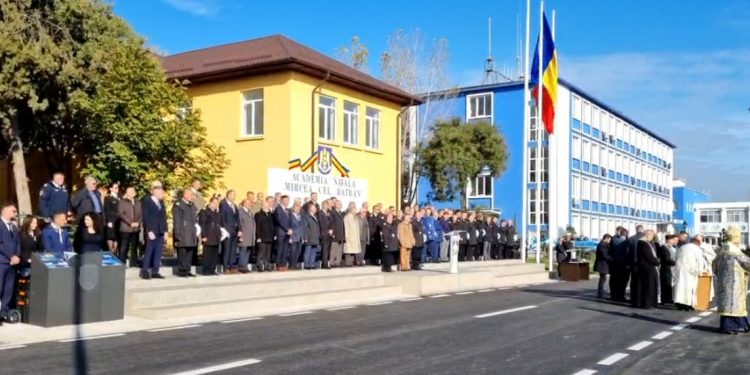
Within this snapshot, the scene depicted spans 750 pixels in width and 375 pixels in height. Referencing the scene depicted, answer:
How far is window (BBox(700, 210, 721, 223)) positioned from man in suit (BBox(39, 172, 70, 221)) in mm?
113425

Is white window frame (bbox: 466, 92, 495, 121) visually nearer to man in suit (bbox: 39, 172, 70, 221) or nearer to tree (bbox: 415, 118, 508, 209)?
tree (bbox: 415, 118, 508, 209)

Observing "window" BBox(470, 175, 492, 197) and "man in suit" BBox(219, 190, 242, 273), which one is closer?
"man in suit" BBox(219, 190, 242, 273)

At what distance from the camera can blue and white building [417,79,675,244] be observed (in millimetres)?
58094

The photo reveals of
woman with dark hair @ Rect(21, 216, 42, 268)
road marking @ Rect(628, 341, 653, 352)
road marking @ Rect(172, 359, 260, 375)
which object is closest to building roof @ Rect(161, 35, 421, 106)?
woman with dark hair @ Rect(21, 216, 42, 268)

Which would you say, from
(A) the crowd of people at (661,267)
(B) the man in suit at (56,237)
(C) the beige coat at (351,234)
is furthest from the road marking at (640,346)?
(C) the beige coat at (351,234)

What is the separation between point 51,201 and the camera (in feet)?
49.3

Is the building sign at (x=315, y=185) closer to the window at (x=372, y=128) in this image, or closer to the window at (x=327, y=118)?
the window at (x=327, y=118)

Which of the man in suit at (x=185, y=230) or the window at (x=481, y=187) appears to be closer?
the man in suit at (x=185, y=230)

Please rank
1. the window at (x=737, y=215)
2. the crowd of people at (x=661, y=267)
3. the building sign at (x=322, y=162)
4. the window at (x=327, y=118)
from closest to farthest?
the crowd of people at (x=661, y=267), the building sign at (x=322, y=162), the window at (x=327, y=118), the window at (x=737, y=215)

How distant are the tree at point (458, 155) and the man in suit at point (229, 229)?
22.2 meters

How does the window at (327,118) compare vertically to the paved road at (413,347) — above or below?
above

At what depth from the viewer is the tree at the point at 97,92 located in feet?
63.2

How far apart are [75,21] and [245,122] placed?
7.48 m

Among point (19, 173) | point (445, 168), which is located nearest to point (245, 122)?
point (19, 173)
